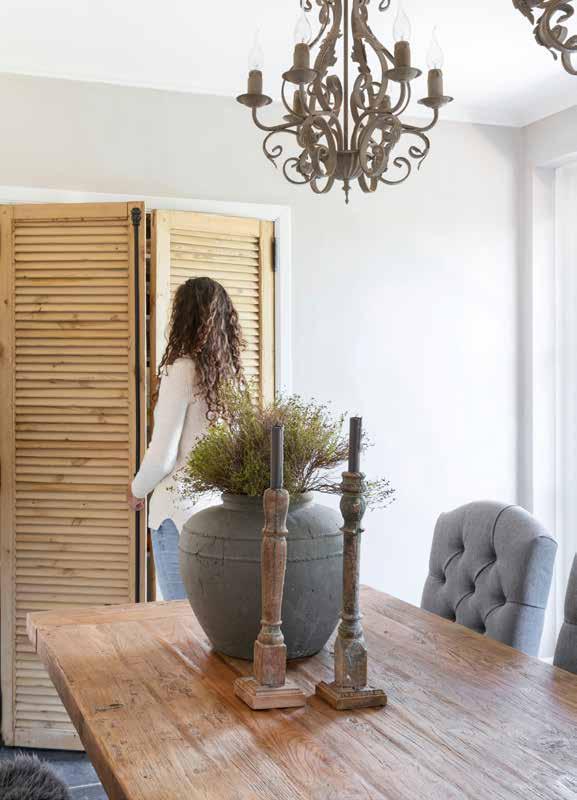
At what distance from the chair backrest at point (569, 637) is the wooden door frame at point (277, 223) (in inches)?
69.9

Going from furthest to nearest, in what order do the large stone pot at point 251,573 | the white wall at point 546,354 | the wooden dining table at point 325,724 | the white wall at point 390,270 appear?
the white wall at point 546,354 → the white wall at point 390,270 → the large stone pot at point 251,573 → the wooden dining table at point 325,724

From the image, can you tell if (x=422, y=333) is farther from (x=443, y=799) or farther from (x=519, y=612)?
(x=443, y=799)

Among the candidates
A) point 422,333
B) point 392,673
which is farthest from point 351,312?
point 392,673

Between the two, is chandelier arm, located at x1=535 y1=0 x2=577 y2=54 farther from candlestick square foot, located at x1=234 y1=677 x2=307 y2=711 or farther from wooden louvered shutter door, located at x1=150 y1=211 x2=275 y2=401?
wooden louvered shutter door, located at x1=150 y1=211 x2=275 y2=401

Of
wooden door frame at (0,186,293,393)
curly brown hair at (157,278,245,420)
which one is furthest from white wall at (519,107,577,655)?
curly brown hair at (157,278,245,420)

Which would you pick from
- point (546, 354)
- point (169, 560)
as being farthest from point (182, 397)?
point (546, 354)

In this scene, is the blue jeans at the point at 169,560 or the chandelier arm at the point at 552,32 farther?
the blue jeans at the point at 169,560

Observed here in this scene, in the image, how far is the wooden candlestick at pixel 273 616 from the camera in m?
1.32

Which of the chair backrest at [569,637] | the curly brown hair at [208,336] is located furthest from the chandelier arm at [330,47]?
the chair backrest at [569,637]

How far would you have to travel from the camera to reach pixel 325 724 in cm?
126

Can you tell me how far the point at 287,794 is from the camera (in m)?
1.04

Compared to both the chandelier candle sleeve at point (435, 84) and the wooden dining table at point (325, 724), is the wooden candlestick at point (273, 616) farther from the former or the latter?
the chandelier candle sleeve at point (435, 84)

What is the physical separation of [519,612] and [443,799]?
0.84m

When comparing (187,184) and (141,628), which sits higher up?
(187,184)
